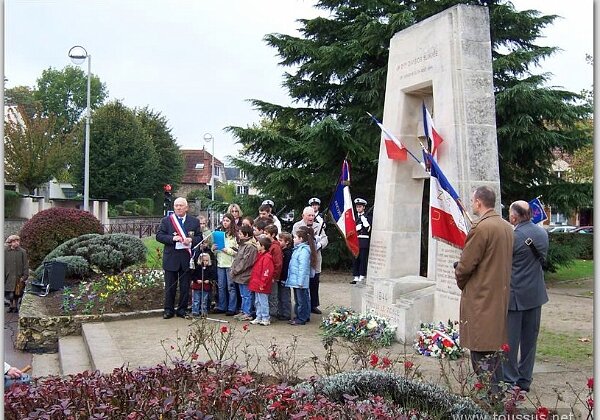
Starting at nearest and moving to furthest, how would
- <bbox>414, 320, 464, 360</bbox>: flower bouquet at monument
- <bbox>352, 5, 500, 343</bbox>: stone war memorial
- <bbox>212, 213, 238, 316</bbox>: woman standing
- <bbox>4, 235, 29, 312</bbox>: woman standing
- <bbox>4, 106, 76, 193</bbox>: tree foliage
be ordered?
<bbox>414, 320, 464, 360</bbox>: flower bouquet at monument
<bbox>352, 5, 500, 343</bbox>: stone war memorial
<bbox>212, 213, 238, 316</bbox>: woman standing
<bbox>4, 235, 29, 312</bbox>: woman standing
<bbox>4, 106, 76, 193</bbox>: tree foliage

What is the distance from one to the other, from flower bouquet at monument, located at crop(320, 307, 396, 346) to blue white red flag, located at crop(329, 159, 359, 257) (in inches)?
52.6

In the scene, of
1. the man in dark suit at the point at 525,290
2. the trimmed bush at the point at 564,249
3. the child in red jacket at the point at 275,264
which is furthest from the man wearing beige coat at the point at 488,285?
the trimmed bush at the point at 564,249

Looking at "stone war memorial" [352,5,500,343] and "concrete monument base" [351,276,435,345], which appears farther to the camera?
"concrete monument base" [351,276,435,345]

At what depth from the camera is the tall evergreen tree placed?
58.8 ft

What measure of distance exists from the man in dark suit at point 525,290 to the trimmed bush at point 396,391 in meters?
1.64

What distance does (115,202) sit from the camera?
176 ft

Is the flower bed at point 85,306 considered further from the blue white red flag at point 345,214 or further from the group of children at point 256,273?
the blue white red flag at point 345,214

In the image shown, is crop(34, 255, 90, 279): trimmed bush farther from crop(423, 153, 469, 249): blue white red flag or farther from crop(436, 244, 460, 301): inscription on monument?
crop(423, 153, 469, 249): blue white red flag

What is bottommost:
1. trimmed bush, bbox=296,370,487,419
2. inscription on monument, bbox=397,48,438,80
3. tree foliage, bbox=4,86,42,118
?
trimmed bush, bbox=296,370,487,419

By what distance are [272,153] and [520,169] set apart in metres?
7.34

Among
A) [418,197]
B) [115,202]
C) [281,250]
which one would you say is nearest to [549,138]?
[418,197]

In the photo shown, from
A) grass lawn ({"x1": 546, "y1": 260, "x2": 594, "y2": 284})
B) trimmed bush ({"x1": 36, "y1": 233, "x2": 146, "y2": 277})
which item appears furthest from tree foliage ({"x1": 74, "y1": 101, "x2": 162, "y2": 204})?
grass lawn ({"x1": 546, "y1": 260, "x2": 594, "y2": 284})

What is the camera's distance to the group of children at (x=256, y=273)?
10.2m

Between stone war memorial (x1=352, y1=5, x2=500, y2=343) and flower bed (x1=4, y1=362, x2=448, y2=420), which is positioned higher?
stone war memorial (x1=352, y1=5, x2=500, y2=343)
